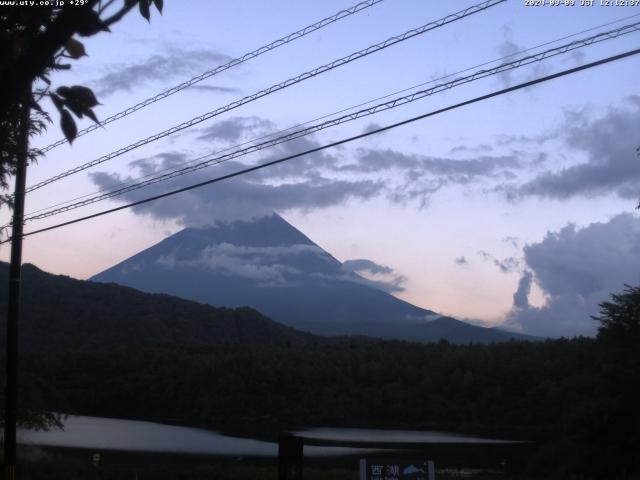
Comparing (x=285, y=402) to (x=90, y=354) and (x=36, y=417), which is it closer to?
(x=90, y=354)

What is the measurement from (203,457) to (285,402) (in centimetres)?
4116

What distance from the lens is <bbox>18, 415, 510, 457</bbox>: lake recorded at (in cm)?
4438

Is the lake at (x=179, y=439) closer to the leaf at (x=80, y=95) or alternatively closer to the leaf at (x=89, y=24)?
the leaf at (x=80, y=95)

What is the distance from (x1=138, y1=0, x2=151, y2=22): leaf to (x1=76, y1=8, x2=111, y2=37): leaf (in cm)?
41

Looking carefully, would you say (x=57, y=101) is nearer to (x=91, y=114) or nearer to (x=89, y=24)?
(x=91, y=114)

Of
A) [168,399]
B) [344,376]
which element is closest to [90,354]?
[168,399]

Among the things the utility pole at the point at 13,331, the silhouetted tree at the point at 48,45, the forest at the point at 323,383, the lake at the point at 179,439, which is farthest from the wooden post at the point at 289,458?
the forest at the point at 323,383

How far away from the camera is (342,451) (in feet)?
150

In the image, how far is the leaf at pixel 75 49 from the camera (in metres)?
4.84

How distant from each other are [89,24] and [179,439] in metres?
51.4

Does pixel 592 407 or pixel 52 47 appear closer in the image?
pixel 52 47

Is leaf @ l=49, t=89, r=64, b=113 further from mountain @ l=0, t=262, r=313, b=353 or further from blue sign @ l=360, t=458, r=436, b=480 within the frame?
mountain @ l=0, t=262, r=313, b=353

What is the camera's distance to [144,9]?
15.8ft

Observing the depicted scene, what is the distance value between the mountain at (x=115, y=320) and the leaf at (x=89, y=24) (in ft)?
288
